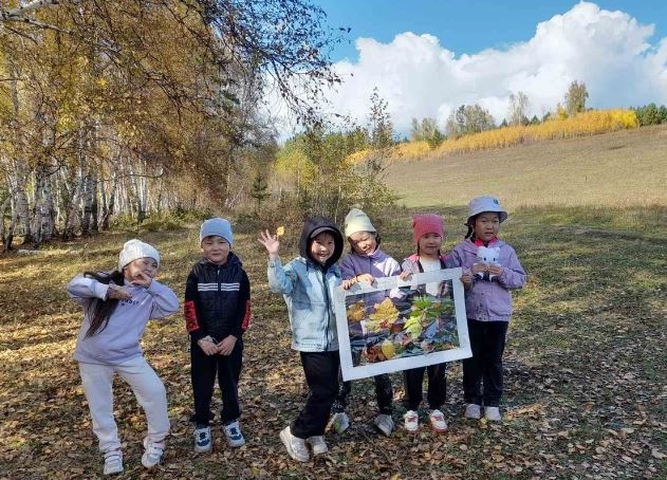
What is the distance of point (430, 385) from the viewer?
14.9 ft

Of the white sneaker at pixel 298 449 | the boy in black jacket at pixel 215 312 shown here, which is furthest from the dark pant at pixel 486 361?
the boy in black jacket at pixel 215 312

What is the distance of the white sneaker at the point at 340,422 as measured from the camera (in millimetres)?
4539

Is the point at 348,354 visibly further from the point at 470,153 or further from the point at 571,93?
the point at 571,93

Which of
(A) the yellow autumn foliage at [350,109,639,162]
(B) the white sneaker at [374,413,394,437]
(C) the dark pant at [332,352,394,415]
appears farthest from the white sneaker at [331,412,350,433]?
(A) the yellow autumn foliage at [350,109,639,162]

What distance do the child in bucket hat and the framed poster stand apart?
215 mm

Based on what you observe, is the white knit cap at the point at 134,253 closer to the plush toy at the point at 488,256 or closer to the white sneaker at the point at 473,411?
the plush toy at the point at 488,256

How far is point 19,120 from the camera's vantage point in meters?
8.96

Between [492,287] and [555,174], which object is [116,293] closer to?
[492,287]

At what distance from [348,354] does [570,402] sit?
9.35 feet

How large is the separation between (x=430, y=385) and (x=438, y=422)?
329mm

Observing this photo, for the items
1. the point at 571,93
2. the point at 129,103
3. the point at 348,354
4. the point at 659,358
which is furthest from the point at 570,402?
the point at 571,93

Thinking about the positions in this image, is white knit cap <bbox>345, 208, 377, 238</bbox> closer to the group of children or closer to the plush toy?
the group of children

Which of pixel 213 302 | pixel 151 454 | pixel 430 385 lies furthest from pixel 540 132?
pixel 151 454

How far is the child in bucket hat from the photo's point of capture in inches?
171
